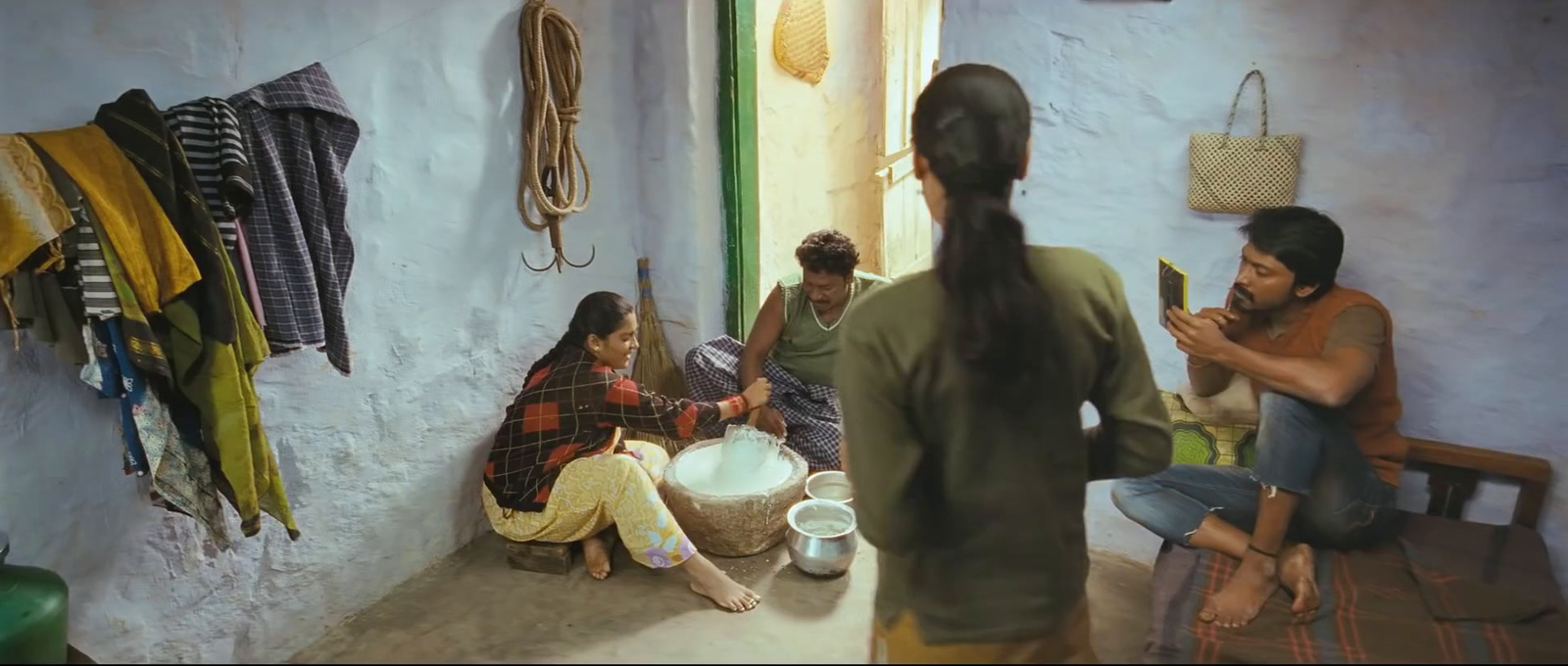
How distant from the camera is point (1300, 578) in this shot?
67.7 inches

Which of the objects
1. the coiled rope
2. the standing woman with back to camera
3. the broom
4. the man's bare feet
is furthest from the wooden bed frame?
the coiled rope

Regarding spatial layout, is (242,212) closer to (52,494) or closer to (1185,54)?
(52,494)

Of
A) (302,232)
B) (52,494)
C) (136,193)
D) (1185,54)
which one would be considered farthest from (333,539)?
(1185,54)

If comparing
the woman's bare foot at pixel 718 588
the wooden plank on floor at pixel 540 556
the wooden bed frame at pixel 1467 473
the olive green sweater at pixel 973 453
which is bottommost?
the wooden plank on floor at pixel 540 556

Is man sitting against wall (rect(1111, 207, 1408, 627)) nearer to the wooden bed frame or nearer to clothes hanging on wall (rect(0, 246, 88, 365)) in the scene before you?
the wooden bed frame

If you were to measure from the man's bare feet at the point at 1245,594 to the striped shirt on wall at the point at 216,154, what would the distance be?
1.84 m

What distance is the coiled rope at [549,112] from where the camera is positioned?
2.70 m

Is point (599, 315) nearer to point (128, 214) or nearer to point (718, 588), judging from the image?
point (718, 588)

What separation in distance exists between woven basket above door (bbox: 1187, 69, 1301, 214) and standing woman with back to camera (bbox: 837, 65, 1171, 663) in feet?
2.66

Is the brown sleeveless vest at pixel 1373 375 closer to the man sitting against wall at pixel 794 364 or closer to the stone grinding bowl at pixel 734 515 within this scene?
the stone grinding bowl at pixel 734 515

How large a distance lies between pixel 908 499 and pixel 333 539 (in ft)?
5.81

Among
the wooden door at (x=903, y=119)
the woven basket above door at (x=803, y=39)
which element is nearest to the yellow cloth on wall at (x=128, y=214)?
the woven basket above door at (x=803, y=39)

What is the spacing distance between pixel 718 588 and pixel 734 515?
0.85ft

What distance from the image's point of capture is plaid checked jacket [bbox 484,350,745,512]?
2.41m
